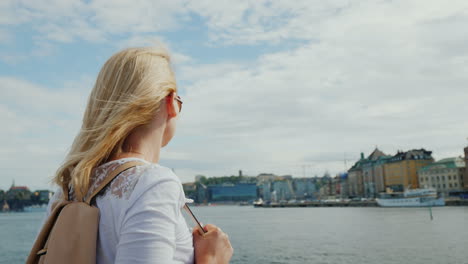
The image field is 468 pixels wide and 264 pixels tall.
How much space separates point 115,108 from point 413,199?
242ft

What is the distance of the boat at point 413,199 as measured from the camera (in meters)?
67.0

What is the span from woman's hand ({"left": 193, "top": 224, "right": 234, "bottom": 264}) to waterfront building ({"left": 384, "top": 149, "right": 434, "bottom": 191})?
279ft

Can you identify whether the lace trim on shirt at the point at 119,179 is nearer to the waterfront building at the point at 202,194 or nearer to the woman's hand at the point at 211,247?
the woman's hand at the point at 211,247

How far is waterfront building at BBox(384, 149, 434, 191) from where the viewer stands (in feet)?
269

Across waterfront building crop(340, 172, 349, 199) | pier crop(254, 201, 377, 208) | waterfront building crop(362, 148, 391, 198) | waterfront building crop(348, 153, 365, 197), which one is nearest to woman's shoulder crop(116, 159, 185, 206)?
pier crop(254, 201, 377, 208)

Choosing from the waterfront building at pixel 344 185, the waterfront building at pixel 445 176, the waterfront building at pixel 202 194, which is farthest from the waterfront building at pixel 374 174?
the waterfront building at pixel 202 194

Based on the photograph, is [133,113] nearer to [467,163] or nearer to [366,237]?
[366,237]

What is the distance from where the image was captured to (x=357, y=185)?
102625 millimetres

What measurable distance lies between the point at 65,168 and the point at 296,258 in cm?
1866

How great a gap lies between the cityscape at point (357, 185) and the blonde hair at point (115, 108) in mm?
73808

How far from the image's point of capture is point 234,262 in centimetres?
1853

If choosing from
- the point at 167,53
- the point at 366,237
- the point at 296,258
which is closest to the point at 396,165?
the point at 366,237

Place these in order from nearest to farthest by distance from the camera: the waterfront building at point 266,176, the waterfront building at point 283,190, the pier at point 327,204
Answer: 1. the pier at point 327,204
2. the waterfront building at point 283,190
3. the waterfront building at point 266,176

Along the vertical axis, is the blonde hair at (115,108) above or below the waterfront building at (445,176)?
below
